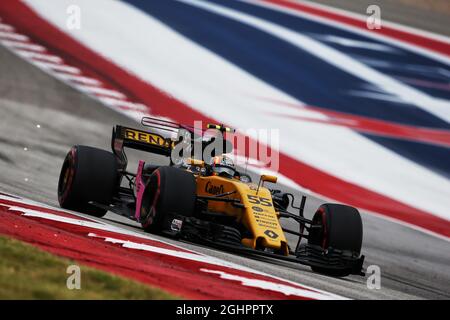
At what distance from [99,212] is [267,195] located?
6.83 feet

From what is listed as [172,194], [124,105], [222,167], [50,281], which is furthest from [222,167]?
[124,105]

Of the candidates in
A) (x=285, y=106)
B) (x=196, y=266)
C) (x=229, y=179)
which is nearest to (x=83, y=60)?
(x=285, y=106)

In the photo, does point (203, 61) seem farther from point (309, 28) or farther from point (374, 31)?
point (374, 31)

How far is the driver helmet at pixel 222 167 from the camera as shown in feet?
32.5

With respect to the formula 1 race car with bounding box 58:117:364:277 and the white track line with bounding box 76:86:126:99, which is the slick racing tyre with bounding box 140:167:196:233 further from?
the white track line with bounding box 76:86:126:99

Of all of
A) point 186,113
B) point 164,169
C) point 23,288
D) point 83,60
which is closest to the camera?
point 23,288

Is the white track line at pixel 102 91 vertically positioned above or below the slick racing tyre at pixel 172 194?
above

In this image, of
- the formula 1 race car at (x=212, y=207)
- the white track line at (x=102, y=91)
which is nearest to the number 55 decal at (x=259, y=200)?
the formula 1 race car at (x=212, y=207)

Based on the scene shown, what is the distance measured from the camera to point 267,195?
9.57 meters

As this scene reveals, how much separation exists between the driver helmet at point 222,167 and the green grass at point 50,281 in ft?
11.8

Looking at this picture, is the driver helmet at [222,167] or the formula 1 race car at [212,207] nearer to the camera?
the formula 1 race car at [212,207]

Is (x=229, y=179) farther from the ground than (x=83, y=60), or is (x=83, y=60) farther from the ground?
(x=83, y=60)

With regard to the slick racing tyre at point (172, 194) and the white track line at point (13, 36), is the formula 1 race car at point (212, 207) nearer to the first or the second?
the slick racing tyre at point (172, 194)

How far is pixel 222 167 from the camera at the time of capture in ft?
32.8
